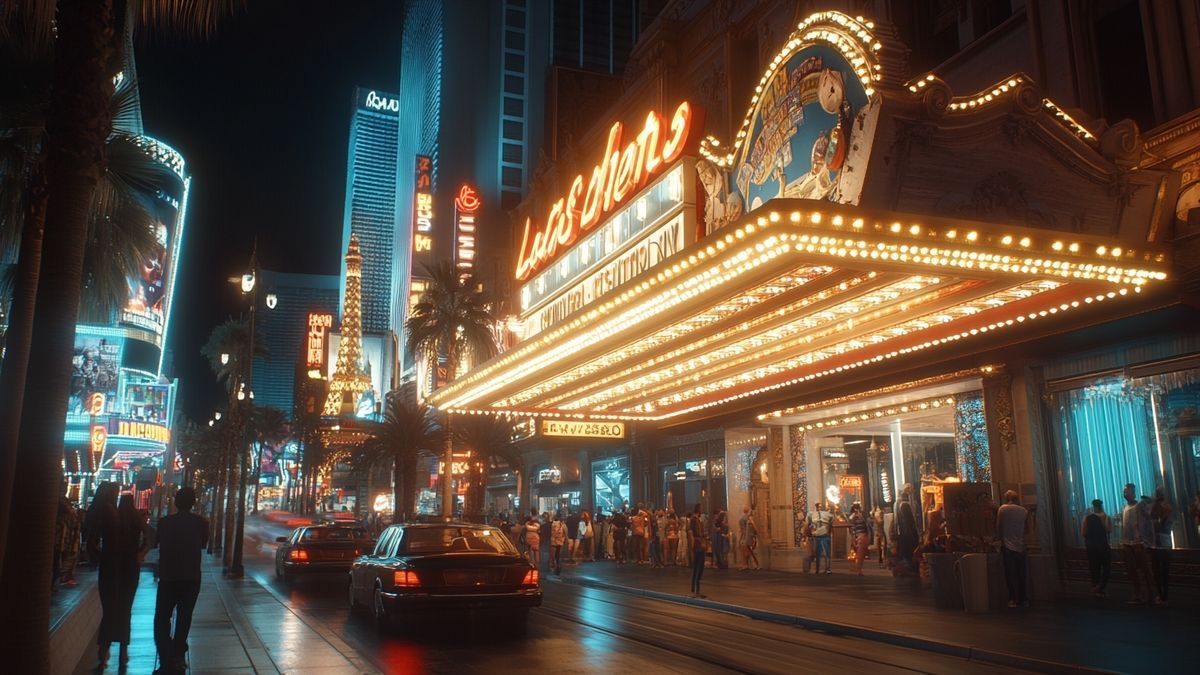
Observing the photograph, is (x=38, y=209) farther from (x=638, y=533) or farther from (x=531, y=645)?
(x=638, y=533)

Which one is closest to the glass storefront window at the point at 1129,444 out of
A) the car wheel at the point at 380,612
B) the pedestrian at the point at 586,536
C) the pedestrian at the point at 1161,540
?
the pedestrian at the point at 1161,540

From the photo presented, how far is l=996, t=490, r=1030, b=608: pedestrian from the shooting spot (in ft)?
47.2

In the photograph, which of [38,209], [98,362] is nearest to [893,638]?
[38,209]

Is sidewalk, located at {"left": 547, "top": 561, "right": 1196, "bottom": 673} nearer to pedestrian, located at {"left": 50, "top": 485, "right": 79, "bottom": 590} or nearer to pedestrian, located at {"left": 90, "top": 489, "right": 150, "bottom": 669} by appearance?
pedestrian, located at {"left": 90, "top": 489, "right": 150, "bottom": 669}

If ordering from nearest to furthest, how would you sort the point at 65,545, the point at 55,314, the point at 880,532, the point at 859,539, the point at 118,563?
the point at 55,314
the point at 118,563
the point at 65,545
the point at 859,539
the point at 880,532

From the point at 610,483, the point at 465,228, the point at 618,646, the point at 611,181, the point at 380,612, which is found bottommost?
the point at 618,646

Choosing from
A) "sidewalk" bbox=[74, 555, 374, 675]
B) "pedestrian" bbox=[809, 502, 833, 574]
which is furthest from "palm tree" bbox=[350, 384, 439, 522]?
"sidewalk" bbox=[74, 555, 374, 675]

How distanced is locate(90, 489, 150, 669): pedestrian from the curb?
8964 mm

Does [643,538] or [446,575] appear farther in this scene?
[643,538]

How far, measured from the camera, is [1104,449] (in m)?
15.5

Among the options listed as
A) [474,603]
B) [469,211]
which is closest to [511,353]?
[474,603]

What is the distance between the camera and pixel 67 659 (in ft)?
31.9

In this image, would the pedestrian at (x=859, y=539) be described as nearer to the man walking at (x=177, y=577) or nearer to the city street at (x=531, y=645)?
the city street at (x=531, y=645)

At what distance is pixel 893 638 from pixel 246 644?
324 inches
